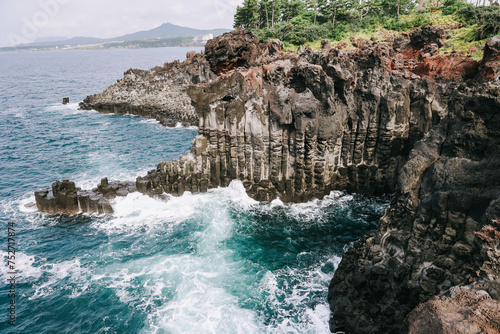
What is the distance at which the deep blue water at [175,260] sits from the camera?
2034cm

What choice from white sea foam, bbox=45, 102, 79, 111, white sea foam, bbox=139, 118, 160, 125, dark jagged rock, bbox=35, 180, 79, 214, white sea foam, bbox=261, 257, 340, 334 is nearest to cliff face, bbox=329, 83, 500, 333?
white sea foam, bbox=261, 257, 340, 334

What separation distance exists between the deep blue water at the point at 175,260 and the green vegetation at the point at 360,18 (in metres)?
31.1

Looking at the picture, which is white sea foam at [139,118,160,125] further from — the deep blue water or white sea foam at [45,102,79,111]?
the deep blue water

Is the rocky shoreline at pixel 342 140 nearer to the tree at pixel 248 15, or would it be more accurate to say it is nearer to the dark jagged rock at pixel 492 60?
the dark jagged rock at pixel 492 60

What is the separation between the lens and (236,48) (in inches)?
2483

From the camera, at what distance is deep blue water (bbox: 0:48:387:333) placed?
20344mm

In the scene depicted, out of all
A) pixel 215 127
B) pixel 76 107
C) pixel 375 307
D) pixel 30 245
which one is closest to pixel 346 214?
pixel 375 307

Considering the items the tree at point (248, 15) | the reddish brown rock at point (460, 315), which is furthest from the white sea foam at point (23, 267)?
the tree at point (248, 15)

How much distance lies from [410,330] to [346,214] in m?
20.8

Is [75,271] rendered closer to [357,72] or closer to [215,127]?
[215,127]

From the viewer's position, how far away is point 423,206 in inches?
680

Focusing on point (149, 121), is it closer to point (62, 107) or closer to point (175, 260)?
point (62, 107)

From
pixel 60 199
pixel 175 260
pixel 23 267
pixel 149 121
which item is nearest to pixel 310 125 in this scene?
pixel 175 260

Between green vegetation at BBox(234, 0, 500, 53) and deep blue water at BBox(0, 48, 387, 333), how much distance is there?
31.1 metres
